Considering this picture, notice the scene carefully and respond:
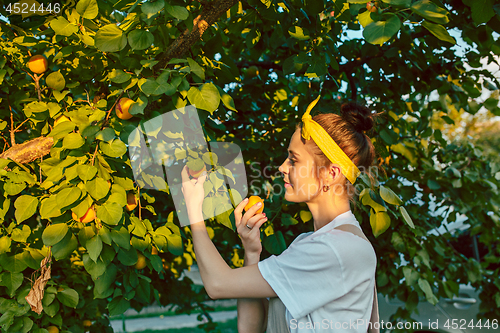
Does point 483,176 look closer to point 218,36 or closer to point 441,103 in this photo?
point 441,103

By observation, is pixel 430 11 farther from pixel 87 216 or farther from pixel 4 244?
pixel 4 244

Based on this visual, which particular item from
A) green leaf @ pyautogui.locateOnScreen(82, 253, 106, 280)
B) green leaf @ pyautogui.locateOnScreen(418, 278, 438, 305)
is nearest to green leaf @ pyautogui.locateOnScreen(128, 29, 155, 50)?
green leaf @ pyautogui.locateOnScreen(82, 253, 106, 280)

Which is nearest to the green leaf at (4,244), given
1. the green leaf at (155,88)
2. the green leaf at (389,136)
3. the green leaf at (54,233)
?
the green leaf at (54,233)

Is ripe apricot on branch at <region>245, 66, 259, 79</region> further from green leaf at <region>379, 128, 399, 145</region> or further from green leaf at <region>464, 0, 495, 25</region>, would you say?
green leaf at <region>464, 0, 495, 25</region>

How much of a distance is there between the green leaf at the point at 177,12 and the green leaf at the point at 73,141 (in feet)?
1.76

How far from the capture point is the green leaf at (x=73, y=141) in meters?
1.27

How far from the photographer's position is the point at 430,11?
1.08 metres

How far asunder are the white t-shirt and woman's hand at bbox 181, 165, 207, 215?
1.07ft

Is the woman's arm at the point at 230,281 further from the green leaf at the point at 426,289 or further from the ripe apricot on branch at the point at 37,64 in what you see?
the green leaf at the point at 426,289

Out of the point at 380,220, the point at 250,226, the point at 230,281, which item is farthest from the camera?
the point at 380,220

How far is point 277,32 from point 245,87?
68 cm

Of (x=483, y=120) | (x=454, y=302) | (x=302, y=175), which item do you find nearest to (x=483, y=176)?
(x=454, y=302)

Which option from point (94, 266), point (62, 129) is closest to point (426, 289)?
point (94, 266)

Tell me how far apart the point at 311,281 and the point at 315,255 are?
0.08m
